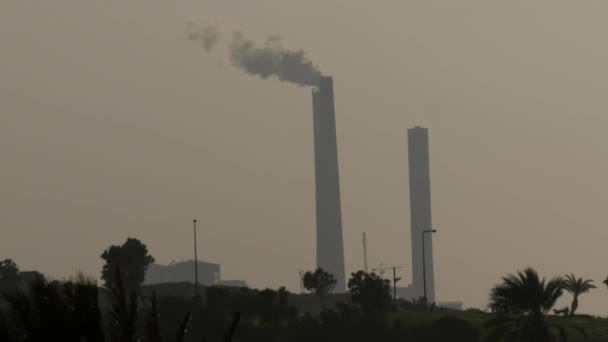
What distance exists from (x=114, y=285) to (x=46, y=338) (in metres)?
1.79

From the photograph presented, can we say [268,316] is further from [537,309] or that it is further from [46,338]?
[46,338]

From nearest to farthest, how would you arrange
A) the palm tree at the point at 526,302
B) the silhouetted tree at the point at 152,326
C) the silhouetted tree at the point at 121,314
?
the silhouetted tree at the point at 121,314
the silhouetted tree at the point at 152,326
the palm tree at the point at 526,302

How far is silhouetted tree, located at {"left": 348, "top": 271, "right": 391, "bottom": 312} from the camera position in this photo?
148750 millimetres

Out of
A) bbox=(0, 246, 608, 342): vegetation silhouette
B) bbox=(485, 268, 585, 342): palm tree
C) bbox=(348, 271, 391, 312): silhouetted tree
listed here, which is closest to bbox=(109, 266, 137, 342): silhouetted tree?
bbox=(0, 246, 608, 342): vegetation silhouette

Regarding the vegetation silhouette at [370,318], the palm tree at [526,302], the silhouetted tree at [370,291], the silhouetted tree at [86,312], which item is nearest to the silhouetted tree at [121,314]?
the silhouetted tree at [86,312]

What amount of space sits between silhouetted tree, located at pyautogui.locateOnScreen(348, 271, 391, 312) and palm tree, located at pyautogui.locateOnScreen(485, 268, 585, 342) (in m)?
75.4

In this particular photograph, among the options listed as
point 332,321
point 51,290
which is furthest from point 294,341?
point 51,290

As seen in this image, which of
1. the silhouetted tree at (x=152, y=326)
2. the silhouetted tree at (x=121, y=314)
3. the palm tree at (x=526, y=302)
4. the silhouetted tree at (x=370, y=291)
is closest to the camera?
the silhouetted tree at (x=121, y=314)

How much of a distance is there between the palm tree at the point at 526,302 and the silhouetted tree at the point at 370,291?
75.4 meters

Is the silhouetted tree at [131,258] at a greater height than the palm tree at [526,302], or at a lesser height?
greater

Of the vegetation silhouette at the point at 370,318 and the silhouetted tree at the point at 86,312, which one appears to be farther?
the vegetation silhouette at the point at 370,318

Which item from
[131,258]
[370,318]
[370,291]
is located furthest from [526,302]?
[131,258]

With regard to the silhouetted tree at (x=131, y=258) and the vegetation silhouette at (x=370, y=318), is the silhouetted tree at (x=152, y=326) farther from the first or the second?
the silhouetted tree at (x=131, y=258)

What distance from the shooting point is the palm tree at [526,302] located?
67000 millimetres
